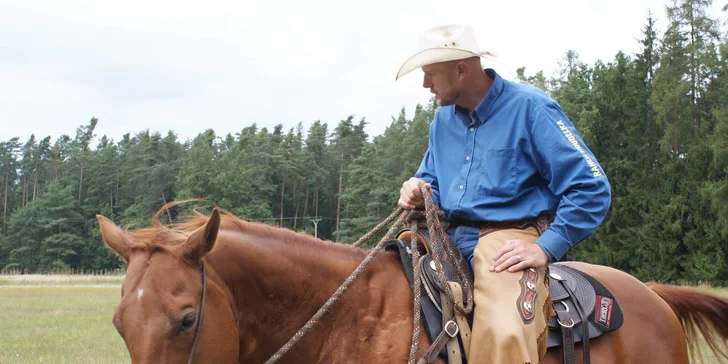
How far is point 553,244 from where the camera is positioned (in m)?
3.29

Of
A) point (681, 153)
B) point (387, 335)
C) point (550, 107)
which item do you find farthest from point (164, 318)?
point (681, 153)

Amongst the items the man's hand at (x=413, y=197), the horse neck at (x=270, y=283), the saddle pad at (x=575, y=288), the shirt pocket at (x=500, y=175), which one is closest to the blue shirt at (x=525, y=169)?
the shirt pocket at (x=500, y=175)

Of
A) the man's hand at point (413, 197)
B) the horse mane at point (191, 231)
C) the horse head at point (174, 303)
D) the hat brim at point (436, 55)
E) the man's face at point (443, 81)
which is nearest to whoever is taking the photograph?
the horse head at point (174, 303)

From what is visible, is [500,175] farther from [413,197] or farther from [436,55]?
[436,55]

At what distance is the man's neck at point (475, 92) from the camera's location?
366cm

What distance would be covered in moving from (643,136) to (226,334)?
5092 cm

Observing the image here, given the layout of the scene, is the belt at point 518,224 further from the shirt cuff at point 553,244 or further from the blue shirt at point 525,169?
the shirt cuff at point 553,244

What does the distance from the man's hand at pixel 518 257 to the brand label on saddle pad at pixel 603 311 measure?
29.1 inches

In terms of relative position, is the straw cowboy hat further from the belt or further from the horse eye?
the horse eye

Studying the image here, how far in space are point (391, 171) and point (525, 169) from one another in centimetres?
5907

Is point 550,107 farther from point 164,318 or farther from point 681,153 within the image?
point 681,153

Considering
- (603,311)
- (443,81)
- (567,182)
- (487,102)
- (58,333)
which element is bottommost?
(58,333)

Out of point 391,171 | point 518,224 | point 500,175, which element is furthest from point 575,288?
point 391,171

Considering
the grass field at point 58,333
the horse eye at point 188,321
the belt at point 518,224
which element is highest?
the belt at point 518,224
